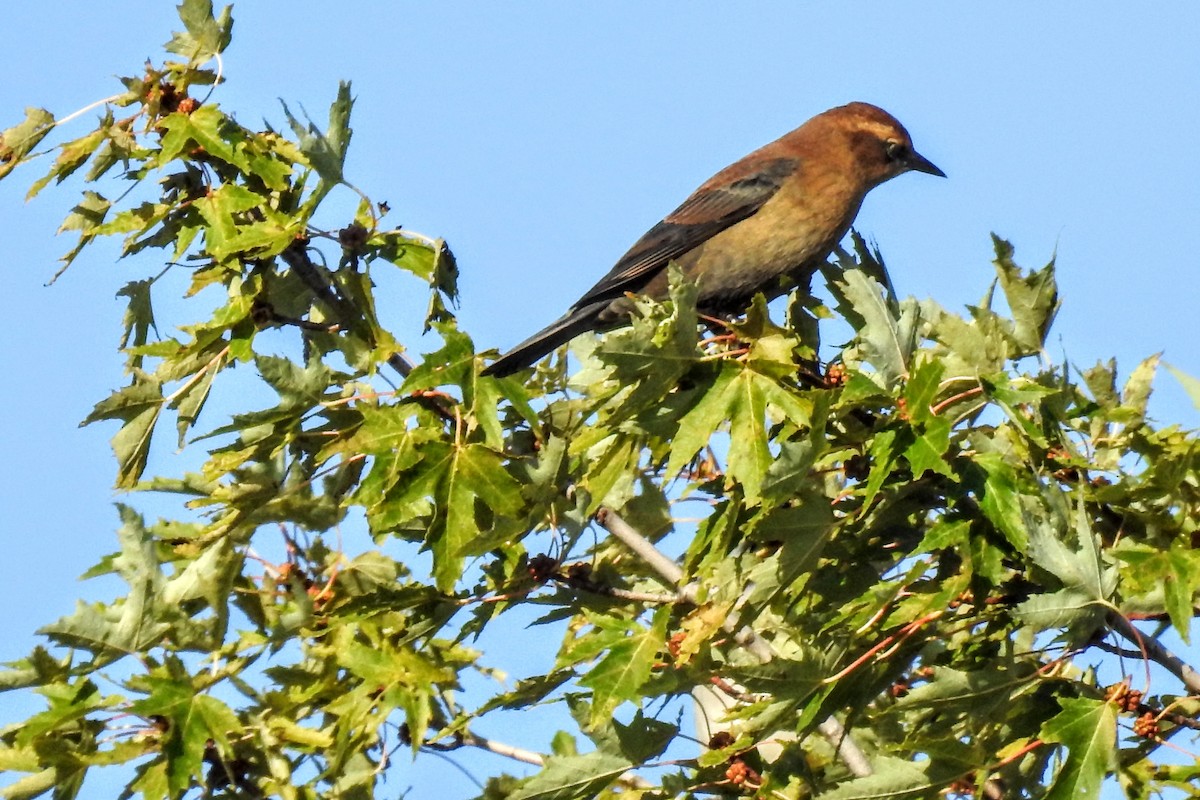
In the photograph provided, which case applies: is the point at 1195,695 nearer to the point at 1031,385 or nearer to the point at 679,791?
the point at 1031,385

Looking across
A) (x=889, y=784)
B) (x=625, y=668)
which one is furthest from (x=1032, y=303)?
(x=625, y=668)

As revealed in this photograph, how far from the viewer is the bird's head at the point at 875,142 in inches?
299

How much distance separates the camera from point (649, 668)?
3.35m

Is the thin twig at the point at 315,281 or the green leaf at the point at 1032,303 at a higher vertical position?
the thin twig at the point at 315,281

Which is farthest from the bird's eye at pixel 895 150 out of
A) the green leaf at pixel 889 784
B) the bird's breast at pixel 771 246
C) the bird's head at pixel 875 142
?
the green leaf at pixel 889 784

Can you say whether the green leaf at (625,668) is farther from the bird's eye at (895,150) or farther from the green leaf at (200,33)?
the bird's eye at (895,150)

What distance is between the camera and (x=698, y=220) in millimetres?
7305

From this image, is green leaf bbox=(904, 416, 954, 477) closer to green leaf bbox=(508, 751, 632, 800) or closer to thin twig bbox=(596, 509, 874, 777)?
thin twig bbox=(596, 509, 874, 777)

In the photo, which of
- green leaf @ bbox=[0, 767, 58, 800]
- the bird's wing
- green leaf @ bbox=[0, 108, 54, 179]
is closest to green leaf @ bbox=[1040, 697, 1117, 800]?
green leaf @ bbox=[0, 767, 58, 800]

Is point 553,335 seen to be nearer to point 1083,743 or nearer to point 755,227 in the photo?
point 755,227

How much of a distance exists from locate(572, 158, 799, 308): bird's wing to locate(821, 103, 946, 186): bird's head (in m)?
0.41

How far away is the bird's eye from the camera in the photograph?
7707mm

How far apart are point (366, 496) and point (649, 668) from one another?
781mm

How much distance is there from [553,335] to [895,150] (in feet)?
7.57
